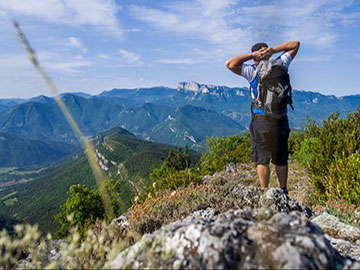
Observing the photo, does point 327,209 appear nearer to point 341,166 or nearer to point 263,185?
point 263,185

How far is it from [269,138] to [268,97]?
2.70 feet

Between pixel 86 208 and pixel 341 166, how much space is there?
102 ft

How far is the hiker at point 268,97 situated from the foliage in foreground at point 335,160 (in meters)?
2.01

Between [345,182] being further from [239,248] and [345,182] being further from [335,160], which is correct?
[239,248]

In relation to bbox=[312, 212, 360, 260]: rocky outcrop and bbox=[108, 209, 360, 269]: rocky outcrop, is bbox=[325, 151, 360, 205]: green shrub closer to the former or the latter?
bbox=[312, 212, 360, 260]: rocky outcrop

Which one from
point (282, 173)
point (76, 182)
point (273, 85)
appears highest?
point (273, 85)

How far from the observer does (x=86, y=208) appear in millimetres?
32938

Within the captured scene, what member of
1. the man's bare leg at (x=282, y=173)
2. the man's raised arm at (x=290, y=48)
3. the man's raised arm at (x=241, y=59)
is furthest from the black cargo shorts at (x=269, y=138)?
the man's raised arm at (x=290, y=48)

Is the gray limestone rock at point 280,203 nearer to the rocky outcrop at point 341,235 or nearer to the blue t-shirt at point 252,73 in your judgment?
the rocky outcrop at point 341,235

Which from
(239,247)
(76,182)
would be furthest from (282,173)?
(76,182)

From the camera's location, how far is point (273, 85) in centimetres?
465

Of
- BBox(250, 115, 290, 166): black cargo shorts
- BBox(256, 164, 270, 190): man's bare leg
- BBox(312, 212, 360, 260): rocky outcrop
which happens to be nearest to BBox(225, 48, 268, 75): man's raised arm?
BBox(250, 115, 290, 166): black cargo shorts

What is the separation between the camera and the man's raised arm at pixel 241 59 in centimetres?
465

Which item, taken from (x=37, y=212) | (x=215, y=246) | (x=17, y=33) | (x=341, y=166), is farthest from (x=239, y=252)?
(x=37, y=212)
